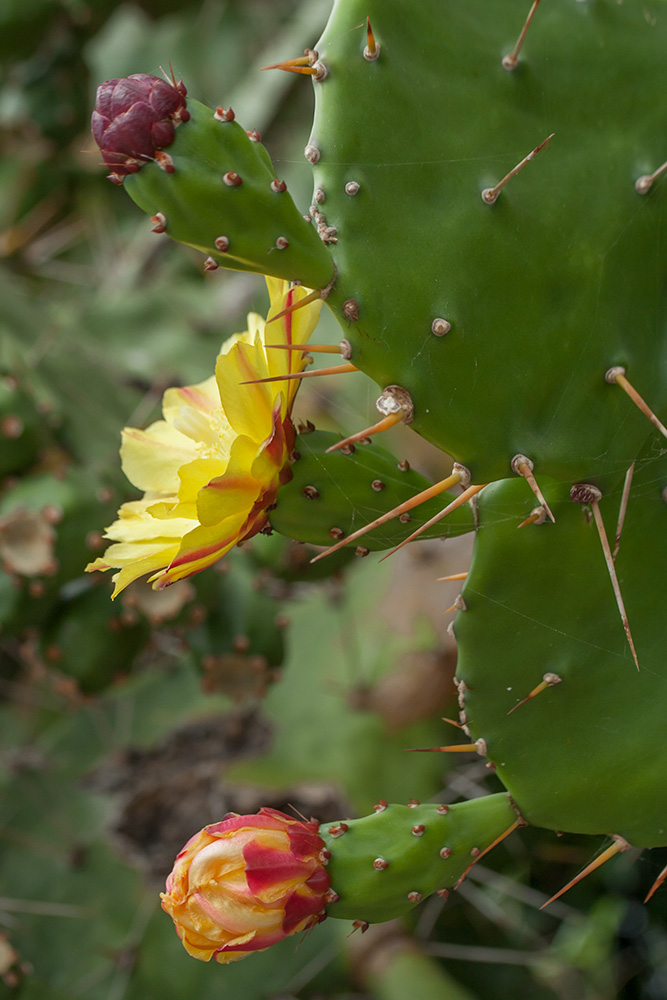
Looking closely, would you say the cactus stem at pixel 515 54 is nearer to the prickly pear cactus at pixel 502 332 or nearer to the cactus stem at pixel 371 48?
the prickly pear cactus at pixel 502 332

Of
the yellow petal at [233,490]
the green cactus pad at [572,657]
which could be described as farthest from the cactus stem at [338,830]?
the yellow petal at [233,490]

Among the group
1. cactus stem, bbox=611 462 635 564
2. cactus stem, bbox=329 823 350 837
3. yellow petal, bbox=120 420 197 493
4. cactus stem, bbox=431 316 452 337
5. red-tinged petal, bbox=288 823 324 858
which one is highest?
cactus stem, bbox=431 316 452 337

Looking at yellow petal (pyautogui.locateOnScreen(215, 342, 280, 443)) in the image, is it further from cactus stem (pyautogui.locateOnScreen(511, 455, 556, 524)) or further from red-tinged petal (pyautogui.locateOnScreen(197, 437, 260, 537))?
cactus stem (pyautogui.locateOnScreen(511, 455, 556, 524))

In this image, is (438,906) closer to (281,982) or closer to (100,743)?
(281,982)

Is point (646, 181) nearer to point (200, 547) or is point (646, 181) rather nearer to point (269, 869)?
point (200, 547)

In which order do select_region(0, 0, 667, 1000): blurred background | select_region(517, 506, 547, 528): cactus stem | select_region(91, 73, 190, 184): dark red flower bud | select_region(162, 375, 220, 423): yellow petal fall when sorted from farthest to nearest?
select_region(0, 0, 667, 1000): blurred background → select_region(162, 375, 220, 423): yellow petal → select_region(517, 506, 547, 528): cactus stem → select_region(91, 73, 190, 184): dark red flower bud

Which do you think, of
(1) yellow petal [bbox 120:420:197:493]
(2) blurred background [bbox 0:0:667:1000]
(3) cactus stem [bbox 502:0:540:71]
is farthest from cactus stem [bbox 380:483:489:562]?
(2) blurred background [bbox 0:0:667:1000]

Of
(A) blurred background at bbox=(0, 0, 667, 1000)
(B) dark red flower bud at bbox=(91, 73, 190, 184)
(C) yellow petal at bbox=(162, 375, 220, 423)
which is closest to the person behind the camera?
(B) dark red flower bud at bbox=(91, 73, 190, 184)
